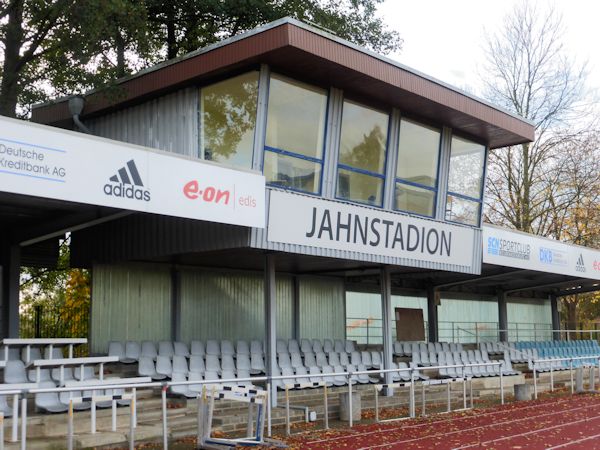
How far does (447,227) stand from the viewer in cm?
1764

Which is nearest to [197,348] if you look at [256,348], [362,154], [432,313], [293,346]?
[256,348]

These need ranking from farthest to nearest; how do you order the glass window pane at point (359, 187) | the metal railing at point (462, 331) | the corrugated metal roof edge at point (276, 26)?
the metal railing at point (462, 331), the glass window pane at point (359, 187), the corrugated metal roof edge at point (276, 26)

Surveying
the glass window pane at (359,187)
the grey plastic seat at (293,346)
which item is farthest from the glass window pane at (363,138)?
the grey plastic seat at (293,346)

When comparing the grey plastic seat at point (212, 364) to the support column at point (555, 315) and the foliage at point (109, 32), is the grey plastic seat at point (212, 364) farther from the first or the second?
the support column at point (555, 315)

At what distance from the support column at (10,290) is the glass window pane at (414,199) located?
7881 mm

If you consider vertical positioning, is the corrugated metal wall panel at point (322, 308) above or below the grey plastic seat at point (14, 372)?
above

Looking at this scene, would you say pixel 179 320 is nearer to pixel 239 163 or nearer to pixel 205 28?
pixel 239 163

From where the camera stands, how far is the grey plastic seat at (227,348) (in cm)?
1564

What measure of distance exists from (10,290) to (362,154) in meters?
7.38

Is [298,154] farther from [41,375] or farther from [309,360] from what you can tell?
[41,375]

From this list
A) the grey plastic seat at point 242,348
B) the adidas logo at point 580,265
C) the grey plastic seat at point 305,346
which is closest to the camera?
the grey plastic seat at point 242,348

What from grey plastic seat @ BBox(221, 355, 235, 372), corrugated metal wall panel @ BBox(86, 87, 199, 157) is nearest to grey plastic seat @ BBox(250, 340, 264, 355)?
grey plastic seat @ BBox(221, 355, 235, 372)

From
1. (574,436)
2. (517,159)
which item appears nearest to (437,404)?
(574,436)

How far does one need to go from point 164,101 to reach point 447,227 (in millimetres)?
7197
